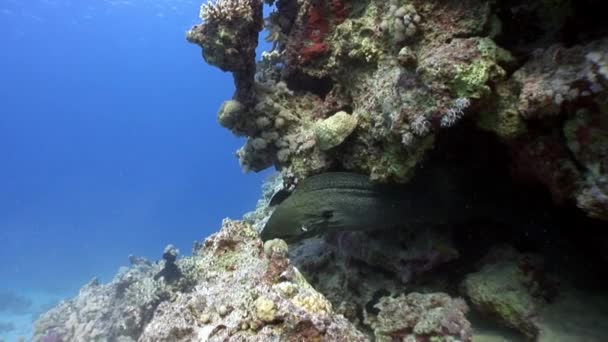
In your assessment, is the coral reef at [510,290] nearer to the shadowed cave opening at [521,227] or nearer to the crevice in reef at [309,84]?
the shadowed cave opening at [521,227]

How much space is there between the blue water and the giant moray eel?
115 ft

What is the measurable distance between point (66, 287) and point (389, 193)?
38.4m

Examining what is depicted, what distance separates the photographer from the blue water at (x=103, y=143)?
58281 mm

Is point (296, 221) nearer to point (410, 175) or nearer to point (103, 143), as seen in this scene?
point (410, 175)

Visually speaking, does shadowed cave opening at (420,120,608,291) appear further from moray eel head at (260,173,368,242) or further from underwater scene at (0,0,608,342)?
moray eel head at (260,173,368,242)

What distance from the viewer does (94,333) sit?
1131 cm

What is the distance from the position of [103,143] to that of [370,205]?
501 feet

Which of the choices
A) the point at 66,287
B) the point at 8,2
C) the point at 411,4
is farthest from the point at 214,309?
the point at 8,2

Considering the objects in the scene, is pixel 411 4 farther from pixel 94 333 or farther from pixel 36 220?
pixel 36 220


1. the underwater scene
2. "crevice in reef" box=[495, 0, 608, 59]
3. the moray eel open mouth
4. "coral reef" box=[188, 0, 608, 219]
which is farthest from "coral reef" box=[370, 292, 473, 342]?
"crevice in reef" box=[495, 0, 608, 59]

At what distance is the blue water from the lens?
5828cm

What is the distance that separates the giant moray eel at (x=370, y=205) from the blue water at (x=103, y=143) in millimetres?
35115

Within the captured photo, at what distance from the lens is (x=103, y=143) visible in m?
138

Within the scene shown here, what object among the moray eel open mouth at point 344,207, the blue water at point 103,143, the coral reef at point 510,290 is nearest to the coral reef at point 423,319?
the coral reef at point 510,290
